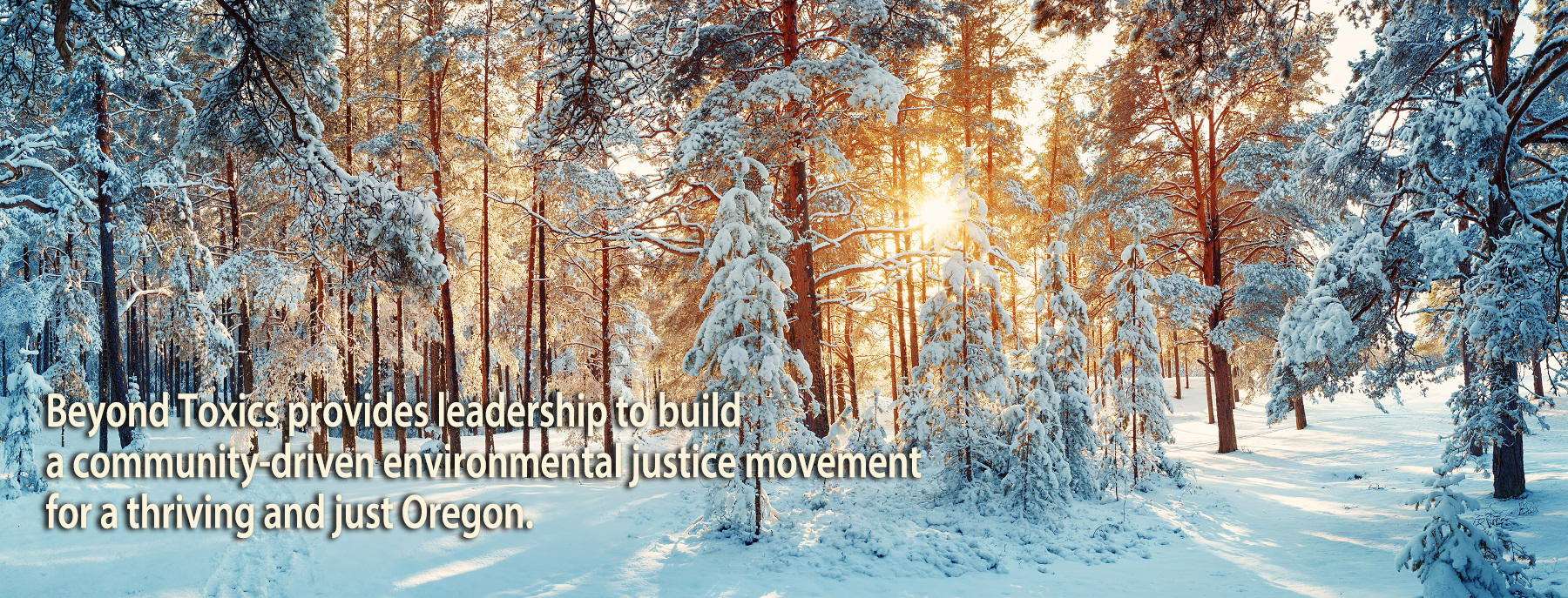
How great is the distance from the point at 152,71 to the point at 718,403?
41.4 ft

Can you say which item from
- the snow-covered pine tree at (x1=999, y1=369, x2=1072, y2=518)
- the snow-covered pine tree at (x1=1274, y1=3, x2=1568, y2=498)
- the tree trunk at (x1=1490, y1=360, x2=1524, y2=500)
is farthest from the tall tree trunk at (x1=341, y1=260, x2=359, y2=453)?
the tree trunk at (x1=1490, y1=360, x2=1524, y2=500)

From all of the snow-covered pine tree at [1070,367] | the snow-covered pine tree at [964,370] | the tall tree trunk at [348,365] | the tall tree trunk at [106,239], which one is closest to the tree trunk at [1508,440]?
the snow-covered pine tree at [1070,367]

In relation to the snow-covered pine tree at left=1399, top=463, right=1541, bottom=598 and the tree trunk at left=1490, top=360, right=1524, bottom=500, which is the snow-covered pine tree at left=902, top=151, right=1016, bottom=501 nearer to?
the snow-covered pine tree at left=1399, top=463, right=1541, bottom=598

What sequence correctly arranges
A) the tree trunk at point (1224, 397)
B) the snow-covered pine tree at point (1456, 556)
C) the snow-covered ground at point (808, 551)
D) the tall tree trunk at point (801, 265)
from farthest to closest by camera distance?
1. the tree trunk at point (1224, 397)
2. the tall tree trunk at point (801, 265)
3. the snow-covered ground at point (808, 551)
4. the snow-covered pine tree at point (1456, 556)

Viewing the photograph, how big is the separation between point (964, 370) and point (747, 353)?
3.66m

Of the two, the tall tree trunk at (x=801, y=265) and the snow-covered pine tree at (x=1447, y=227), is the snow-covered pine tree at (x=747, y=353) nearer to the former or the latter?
the tall tree trunk at (x=801, y=265)

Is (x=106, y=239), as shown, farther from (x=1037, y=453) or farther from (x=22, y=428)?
(x=1037, y=453)

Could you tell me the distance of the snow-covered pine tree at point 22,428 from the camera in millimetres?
9891

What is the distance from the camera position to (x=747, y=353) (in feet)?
27.2

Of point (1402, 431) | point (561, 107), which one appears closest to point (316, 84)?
point (561, 107)

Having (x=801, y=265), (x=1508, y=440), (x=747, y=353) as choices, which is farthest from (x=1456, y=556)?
(x=801, y=265)

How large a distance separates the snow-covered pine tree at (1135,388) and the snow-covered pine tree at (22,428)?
1712 cm

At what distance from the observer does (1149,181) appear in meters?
17.4

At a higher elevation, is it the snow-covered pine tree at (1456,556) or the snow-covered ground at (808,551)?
the snow-covered pine tree at (1456,556)
